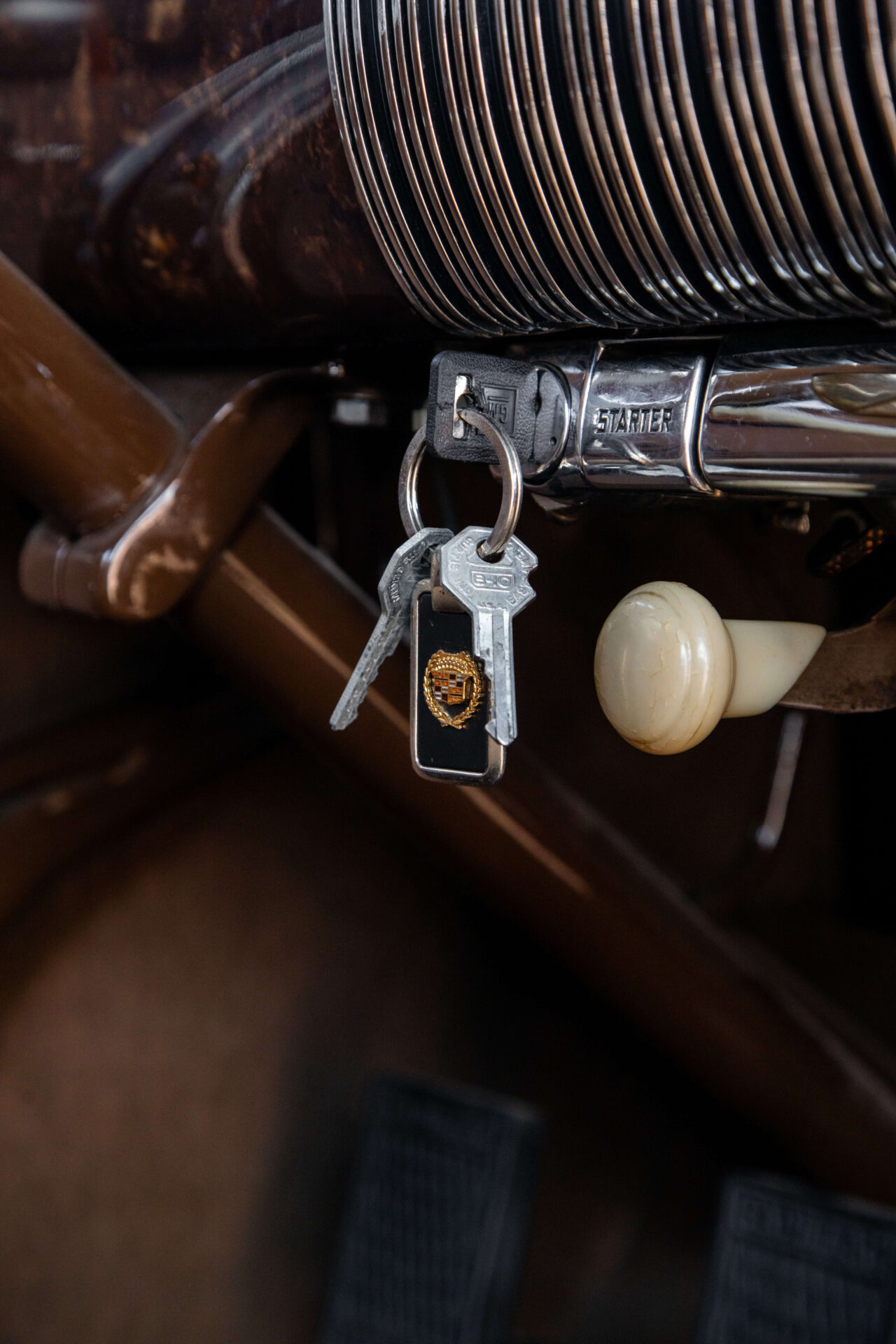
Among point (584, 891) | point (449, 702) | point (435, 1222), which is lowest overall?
point (435, 1222)

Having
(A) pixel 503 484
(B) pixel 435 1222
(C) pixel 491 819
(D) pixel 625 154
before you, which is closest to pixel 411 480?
(A) pixel 503 484

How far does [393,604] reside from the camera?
1.38ft

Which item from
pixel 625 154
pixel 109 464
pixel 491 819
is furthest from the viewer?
pixel 491 819

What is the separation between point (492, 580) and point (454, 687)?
1.6 inches

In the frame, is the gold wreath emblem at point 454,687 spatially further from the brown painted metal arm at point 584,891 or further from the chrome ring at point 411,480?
the brown painted metal arm at point 584,891

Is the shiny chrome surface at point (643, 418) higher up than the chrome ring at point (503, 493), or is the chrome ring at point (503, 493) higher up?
the shiny chrome surface at point (643, 418)

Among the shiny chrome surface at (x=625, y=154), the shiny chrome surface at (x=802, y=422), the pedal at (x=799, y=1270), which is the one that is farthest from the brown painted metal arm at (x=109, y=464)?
the pedal at (x=799, y=1270)

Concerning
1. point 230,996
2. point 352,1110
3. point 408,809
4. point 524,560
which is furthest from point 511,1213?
point 524,560

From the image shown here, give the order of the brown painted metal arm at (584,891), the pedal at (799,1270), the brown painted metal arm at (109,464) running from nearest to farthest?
the brown painted metal arm at (109,464)
the brown painted metal arm at (584,891)
the pedal at (799,1270)

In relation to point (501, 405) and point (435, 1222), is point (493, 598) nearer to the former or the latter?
point (501, 405)

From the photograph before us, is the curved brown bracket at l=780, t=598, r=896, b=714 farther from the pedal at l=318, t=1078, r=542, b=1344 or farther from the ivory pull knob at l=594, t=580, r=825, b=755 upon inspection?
the pedal at l=318, t=1078, r=542, b=1344

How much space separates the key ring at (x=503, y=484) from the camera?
1.29 ft

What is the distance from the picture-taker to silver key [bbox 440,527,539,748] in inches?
14.9

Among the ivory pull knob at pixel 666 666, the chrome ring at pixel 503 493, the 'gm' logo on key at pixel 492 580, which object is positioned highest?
the chrome ring at pixel 503 493
